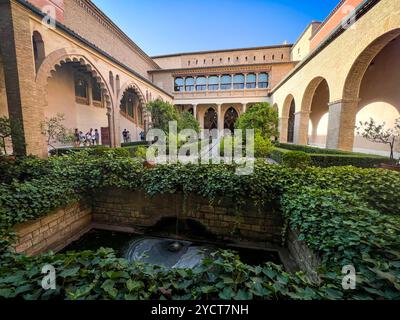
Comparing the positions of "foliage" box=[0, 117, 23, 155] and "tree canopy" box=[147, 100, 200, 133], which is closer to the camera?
"foliage" box=[0, 117, 23, 155]

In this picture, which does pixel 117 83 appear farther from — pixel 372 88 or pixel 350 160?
pixel 372 88

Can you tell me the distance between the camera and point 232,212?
414 cm

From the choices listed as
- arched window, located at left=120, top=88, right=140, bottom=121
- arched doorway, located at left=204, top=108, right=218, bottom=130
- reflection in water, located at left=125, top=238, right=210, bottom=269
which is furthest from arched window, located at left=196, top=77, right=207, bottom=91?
reflection in water, located at left=125, top=238, right=210, bottom=269

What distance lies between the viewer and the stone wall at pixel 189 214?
401 cm

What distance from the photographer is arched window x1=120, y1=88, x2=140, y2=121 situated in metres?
19.0

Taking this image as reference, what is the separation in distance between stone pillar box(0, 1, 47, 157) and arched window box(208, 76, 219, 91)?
65.7ft

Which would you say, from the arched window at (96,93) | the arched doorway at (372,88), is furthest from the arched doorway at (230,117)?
the arched window at (96,93)

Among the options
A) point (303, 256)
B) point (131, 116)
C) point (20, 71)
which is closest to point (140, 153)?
point (20, 71)

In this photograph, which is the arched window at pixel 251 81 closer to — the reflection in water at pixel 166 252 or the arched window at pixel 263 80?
the arched window at pixel 263 80

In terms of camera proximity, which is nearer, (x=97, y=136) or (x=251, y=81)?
(x=97, y=136)

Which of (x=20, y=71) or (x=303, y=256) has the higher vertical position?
(x=20, y=71)

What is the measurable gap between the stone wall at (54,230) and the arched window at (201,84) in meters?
22.9

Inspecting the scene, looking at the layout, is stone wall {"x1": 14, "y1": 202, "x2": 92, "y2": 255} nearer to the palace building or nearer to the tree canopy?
the palace building

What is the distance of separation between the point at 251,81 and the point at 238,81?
158 centimetres
